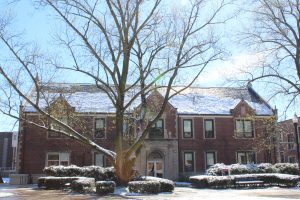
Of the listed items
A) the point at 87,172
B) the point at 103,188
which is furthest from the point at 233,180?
the point at 87,172

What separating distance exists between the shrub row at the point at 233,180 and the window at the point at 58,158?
591 inches

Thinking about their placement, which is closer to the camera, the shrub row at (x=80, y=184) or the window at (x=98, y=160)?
the shrub row at (x=80, y=184)

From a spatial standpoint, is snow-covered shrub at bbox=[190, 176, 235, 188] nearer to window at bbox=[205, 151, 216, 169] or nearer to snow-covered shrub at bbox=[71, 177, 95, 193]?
snow-covered shrub at bbox=[71, 177, 95, 193]

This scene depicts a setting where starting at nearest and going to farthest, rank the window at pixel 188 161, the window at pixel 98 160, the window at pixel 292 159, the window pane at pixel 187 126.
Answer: the window at pixel 98 160
the window at pixel 188 161
the window pane at pixel 187 126
the window at pixel 292 159

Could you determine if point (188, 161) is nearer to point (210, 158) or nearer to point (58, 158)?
point (210, 158)

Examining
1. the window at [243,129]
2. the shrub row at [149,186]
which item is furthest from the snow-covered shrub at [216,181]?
the window at [243,129]

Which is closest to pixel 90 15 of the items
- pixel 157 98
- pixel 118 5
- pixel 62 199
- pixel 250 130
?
pixel 118 5

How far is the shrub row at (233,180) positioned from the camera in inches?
1099

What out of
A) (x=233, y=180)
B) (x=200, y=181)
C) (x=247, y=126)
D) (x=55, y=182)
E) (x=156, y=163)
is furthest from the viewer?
(x=247, y=126)

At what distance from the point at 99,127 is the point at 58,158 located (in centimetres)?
507

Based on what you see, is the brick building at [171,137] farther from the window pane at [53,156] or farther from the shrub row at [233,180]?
the shrub row at [233,180]

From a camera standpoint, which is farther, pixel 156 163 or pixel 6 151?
pixel 6 151

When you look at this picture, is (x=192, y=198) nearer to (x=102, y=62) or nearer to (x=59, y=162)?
(x=102, y=62)

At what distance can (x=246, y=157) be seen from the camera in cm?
4259
